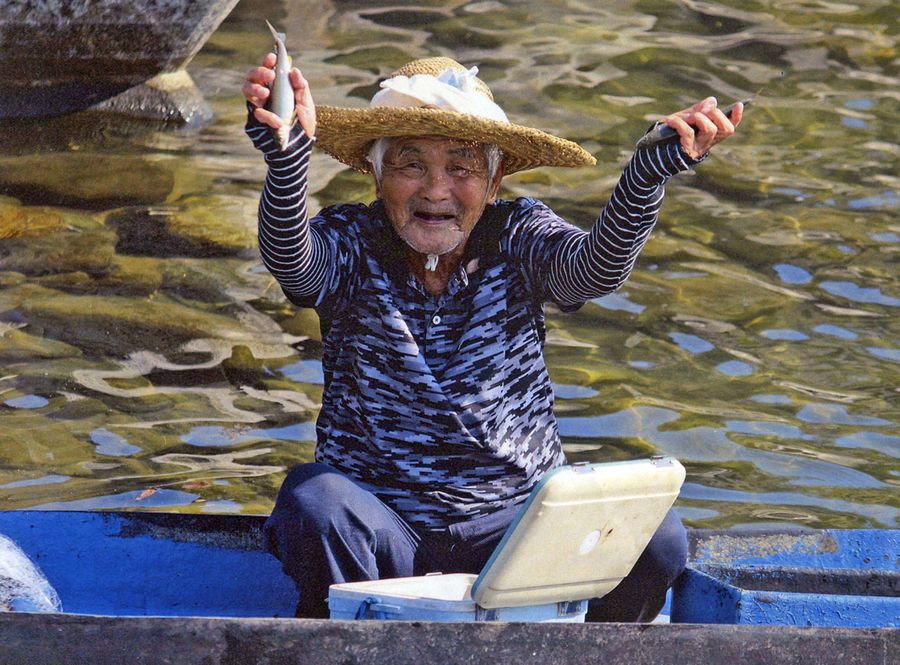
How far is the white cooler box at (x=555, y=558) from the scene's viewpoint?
3023 millimetres

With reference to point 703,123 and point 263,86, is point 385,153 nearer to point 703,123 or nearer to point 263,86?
point 263,86

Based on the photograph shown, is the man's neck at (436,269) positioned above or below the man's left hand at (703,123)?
below

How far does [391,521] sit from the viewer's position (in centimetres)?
347

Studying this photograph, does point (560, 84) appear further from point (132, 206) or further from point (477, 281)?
point (477, 281)

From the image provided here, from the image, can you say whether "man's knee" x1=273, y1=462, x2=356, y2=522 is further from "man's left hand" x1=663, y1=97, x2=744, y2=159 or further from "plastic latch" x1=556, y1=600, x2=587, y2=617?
"man's left hand" x1=663, y1=97, x2=744, y2=159

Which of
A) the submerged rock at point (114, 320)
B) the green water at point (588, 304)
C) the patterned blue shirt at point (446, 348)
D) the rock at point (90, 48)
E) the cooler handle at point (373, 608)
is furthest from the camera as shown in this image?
the rock at point (90, 48)

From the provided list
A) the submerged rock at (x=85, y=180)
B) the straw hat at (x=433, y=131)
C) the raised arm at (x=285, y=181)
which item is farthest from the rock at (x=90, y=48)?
the raised arm at (x=285, y=181)

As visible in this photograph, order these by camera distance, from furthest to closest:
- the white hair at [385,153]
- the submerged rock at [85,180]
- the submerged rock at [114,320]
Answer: the submerged rock at [85,180] → the submerged rock at [114,320] → the white hair at [385,153]

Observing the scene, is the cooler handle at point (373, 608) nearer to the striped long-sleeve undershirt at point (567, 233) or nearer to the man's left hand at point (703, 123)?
the striped long-sleeve undershirt at point (567, 233)

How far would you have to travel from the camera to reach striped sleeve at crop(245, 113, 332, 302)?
332 centimetres

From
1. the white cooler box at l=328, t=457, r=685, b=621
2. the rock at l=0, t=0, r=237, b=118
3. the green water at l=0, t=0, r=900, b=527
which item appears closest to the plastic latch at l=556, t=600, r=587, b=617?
the white cooler box at l=328, t=457, r=685, b=621

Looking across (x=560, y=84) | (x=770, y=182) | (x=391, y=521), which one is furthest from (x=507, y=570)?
(x=560, y=84)

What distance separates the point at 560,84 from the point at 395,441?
27.2ft

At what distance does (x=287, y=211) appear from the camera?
3.37 metres
